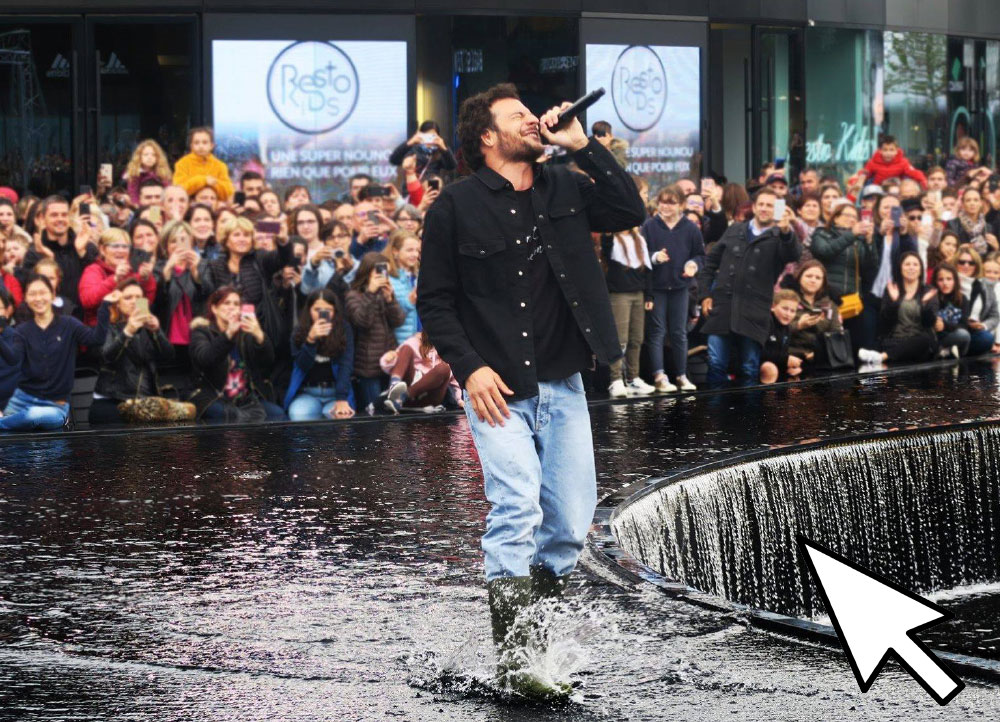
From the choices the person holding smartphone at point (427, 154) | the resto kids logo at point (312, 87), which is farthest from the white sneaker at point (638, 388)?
the resto kids logo at point (312, 87)

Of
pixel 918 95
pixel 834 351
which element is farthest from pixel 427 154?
pixel 918 95

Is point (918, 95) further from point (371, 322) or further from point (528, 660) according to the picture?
point (528, 660)

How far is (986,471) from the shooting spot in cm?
1064

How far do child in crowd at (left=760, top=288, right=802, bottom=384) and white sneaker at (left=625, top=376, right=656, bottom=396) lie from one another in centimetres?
129

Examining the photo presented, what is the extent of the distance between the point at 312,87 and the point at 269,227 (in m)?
6.89

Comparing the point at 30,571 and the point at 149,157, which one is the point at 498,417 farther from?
the point at 149,157

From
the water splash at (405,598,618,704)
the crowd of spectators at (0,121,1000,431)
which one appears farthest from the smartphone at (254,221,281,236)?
the water splash at (405,598,618,704)

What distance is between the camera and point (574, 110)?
195 inches

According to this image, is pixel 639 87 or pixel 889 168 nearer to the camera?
pixel 889 168

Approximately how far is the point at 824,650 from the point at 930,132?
21.1 metres

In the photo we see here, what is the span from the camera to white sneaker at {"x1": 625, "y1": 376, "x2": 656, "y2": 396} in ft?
42.1

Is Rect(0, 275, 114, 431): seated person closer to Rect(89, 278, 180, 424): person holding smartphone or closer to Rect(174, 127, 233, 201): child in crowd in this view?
Rect(89, 278, 180, 424): person holding smartphone

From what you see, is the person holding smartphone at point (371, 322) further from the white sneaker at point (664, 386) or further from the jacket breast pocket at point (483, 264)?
the jacket breast pocket at point (483, 264)

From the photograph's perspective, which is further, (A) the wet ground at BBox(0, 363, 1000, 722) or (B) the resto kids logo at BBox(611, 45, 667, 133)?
(B) the resto kids logo at BBox(611, 45, 667, 133)
